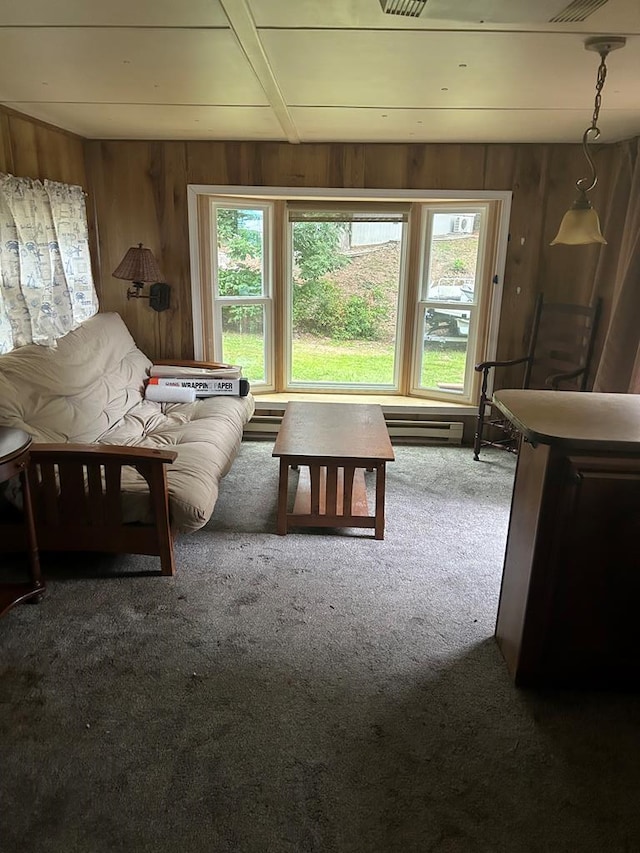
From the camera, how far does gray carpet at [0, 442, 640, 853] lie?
156cm

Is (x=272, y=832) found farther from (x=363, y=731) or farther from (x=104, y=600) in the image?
(x=104, y=600)

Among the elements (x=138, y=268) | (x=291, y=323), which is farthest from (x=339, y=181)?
(x=138, y=268)

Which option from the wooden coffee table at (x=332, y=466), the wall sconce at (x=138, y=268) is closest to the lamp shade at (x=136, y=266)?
the wall sconce at (x=138, y=268)

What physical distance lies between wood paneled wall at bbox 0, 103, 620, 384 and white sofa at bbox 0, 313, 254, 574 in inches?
36.8

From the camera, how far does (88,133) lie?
12.9 ft

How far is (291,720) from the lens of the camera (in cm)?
190

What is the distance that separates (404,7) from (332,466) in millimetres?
1959

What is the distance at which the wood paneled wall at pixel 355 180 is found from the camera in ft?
13.5

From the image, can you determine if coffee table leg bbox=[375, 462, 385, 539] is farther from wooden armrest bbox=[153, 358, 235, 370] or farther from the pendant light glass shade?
wooden armrest bbox=[153, 358, 235, 370]

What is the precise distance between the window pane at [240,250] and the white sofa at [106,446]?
1115mm

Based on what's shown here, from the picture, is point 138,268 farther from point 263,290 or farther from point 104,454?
point 104,454

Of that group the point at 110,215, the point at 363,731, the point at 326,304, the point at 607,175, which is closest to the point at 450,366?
the point at 326,304

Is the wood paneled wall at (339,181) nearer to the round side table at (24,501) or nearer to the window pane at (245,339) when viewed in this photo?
the window pane at (245,339)

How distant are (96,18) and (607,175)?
3.29 metres
